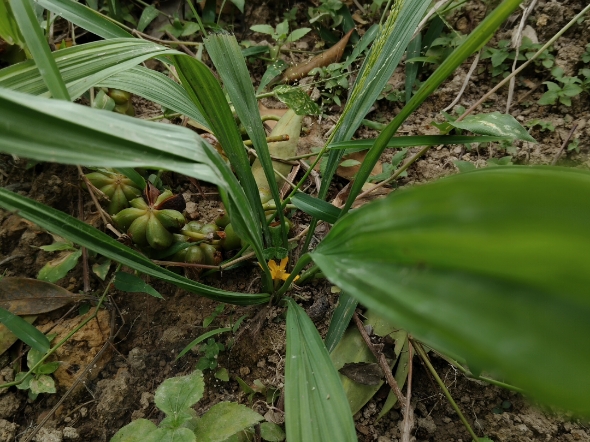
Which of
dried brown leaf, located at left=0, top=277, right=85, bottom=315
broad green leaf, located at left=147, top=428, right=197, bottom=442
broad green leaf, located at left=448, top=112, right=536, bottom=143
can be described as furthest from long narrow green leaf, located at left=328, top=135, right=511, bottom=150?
dried brown leaf, located at left=0, top=277, right=85, bottom=315

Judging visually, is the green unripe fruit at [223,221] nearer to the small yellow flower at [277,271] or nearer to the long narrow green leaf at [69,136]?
the small yellow flower at [277,271]

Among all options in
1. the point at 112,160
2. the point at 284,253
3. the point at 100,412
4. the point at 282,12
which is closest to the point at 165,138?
the point at 112,160

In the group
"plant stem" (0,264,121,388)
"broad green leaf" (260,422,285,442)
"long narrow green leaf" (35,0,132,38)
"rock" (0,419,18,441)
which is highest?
"long narrow green leaf" (35,0,132,38)

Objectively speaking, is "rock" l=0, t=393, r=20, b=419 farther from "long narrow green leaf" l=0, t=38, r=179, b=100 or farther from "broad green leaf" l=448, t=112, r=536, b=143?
"broad green leaf" l=448, t=112, r=536, b=143

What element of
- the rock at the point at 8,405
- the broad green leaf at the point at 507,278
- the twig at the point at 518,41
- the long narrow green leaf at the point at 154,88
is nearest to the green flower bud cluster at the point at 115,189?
the long narrow green leaf at the point at 154,88

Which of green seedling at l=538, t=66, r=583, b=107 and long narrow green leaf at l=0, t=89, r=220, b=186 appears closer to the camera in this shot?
long narrow green leaf at l=0, t=89, r=220, b=186

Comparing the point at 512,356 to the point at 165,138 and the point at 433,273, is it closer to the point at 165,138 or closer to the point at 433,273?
the point at 433,273

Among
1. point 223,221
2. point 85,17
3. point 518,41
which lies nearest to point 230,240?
point 223,221
